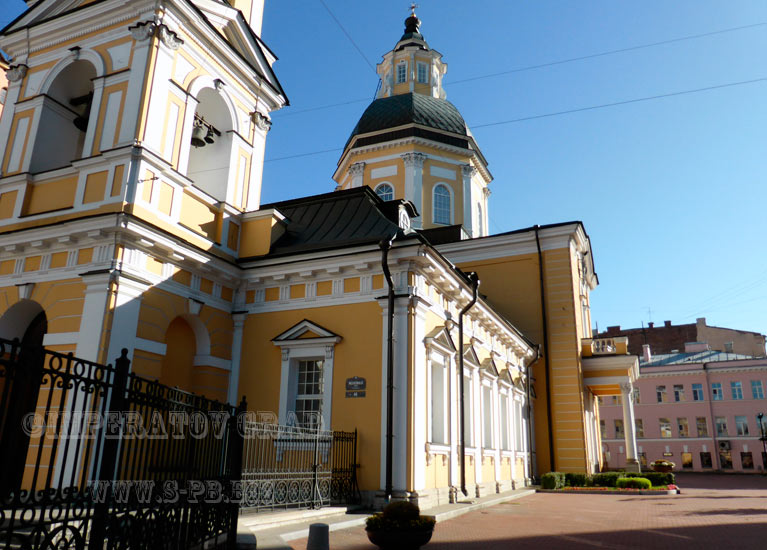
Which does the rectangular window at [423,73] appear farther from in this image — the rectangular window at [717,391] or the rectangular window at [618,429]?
the rectangular window at [717,391]

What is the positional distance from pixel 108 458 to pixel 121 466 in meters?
1.01

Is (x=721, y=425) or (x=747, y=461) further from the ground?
(x=721, y=425)

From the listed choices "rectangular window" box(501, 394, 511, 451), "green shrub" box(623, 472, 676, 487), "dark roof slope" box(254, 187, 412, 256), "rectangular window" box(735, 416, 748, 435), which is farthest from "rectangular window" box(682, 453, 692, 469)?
"dark roof slope" box(254, 187, 412, 256)

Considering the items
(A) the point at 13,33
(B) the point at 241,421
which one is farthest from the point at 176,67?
(B) the point at 241,421

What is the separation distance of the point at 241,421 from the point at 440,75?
29.1 m

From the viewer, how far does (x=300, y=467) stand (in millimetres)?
12312

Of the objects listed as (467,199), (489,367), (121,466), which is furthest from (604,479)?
(121,466)

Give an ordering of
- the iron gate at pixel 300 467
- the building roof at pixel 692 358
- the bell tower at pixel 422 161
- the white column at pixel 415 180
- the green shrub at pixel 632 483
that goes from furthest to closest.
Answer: the building roof at pixel 692 358 < the bell tower at pixel 422 161 < the white column at pixel 415 180 < the green shrub at pixel 632 483 < the iron gate at pixel 300 467

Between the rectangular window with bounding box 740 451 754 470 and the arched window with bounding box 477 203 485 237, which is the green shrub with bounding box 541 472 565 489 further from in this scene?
the rectangular window with bounding box 740 451 754 470

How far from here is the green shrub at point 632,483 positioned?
1969 centimetres

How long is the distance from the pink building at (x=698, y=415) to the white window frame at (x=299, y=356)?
40.8m

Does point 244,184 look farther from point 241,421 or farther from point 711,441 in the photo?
point 711,441

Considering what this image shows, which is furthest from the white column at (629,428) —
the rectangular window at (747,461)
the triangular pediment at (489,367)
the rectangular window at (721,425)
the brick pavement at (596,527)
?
the rectangular window at (747,461)

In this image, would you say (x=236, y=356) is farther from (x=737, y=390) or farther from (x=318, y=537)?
(x=737, y=390)
